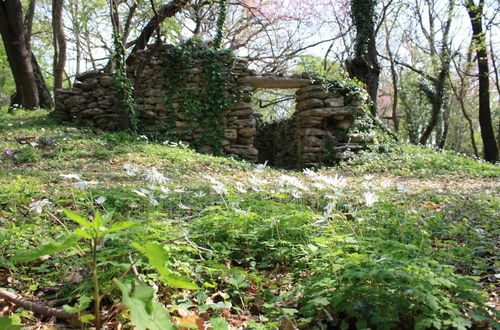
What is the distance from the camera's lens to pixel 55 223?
2.29 m

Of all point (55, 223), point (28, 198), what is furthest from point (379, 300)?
point (28, 198)

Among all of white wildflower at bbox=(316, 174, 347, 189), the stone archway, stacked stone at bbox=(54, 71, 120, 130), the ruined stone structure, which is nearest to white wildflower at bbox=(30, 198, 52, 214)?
white wildflower at bbox=(316, 174, 347, 189)

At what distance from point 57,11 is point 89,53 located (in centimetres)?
792

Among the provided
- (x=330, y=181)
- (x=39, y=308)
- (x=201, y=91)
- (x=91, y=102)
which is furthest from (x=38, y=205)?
(x=91, y=102)

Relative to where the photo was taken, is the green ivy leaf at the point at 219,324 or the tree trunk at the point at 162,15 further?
the tree trunk at the point at 162,15

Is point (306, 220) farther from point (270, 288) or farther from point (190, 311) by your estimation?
point (190, 311)

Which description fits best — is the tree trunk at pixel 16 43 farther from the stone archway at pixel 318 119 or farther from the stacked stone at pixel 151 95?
the stone archway at pixel 318 119

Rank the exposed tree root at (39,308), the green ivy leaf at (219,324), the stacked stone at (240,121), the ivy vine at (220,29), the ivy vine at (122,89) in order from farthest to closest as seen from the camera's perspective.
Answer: the ivy vine at (220,29), the stacked stone at (240,121), the ivy vine at (122,89), the exposed tree root at (39,308), the green ivy leaf at (219,324)

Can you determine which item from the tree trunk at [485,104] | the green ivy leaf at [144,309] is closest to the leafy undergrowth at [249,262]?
the green ivy leaf at [144,309]

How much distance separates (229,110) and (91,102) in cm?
354

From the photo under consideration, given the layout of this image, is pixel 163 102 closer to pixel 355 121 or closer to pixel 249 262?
pixel 355 121

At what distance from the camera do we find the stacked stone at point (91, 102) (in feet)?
27.7

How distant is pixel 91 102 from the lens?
340 inches

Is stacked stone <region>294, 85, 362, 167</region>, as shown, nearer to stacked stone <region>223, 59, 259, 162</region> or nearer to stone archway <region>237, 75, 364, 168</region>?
stone archway <region>237, 75, 364, 168</region>
